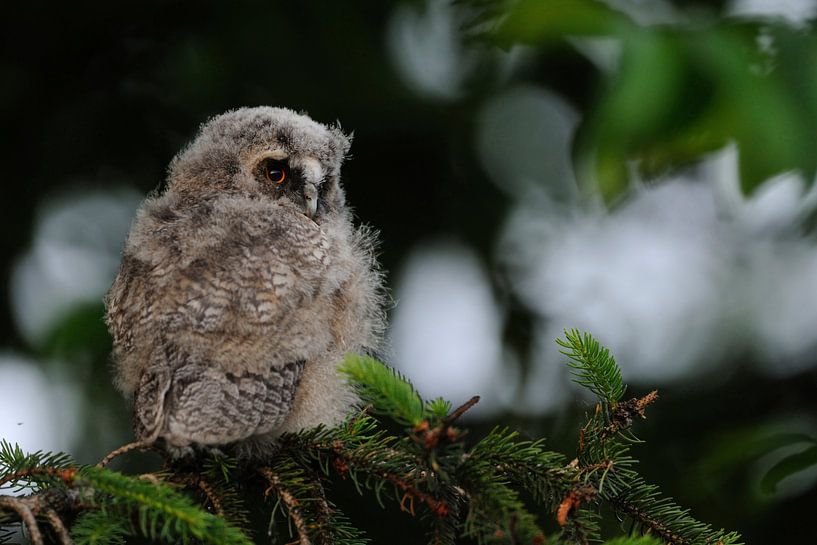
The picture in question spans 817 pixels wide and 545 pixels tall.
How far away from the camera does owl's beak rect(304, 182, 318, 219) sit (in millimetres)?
2953

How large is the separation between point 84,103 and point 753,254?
3690 mm

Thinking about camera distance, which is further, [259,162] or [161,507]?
[259,162]

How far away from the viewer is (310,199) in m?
2.97

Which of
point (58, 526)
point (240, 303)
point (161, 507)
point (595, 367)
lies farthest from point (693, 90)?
point (58, 526)

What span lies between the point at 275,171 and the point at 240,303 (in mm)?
764

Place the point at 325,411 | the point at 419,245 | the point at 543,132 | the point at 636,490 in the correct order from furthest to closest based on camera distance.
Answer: the point at 543,132 < the point at 419,245 < the point at 325,411 < the point at 636,490

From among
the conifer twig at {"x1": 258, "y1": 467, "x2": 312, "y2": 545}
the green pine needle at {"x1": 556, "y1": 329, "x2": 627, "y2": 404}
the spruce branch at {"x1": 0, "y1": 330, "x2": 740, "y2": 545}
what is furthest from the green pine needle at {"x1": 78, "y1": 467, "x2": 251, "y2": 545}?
the green pine needle at {"x1": 556, "y1": 329, "x2": 627, "y2": 404}

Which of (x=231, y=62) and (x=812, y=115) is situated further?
(x=231, y=62)

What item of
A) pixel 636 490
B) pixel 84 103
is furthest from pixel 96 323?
pixel 636 490

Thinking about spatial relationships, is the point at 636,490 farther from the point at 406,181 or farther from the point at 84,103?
the point at 84,103

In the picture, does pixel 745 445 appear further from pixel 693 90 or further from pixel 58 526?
pixel 58 526

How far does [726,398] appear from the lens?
4.45m

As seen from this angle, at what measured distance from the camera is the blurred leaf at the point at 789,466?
2656 millimetres

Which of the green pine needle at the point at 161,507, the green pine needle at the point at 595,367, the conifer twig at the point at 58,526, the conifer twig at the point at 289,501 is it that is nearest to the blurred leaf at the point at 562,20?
Answer: the green pine needle at the point at 595,367
